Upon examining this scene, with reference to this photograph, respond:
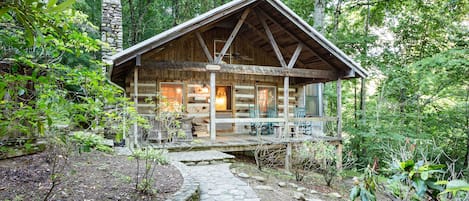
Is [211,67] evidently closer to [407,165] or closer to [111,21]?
[111,21]

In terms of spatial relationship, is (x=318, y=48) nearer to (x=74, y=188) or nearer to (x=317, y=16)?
(x=317, y=16)

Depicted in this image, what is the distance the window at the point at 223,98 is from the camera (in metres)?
12.1

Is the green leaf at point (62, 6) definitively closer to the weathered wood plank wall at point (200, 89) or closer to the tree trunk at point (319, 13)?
the weathered wood plank wall at point (200, 89)

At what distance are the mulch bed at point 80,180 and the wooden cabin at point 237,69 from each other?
2966mm

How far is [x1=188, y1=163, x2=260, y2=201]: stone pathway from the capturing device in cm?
458

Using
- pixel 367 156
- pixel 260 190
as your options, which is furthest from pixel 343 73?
pixel 260 190

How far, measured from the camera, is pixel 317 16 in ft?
45.4

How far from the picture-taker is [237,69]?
8961mm

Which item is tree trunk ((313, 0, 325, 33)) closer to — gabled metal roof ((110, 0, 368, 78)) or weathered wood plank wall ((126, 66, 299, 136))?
weathered wood plank wall ((126, 66, 299, 136))

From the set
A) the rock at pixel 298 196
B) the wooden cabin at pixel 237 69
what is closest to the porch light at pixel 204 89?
the wooden cabin at pixel 237 69

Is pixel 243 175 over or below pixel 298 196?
over

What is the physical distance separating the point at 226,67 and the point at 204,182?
428cm

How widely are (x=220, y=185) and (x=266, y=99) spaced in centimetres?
773

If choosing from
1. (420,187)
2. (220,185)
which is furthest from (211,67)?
(420,187)
